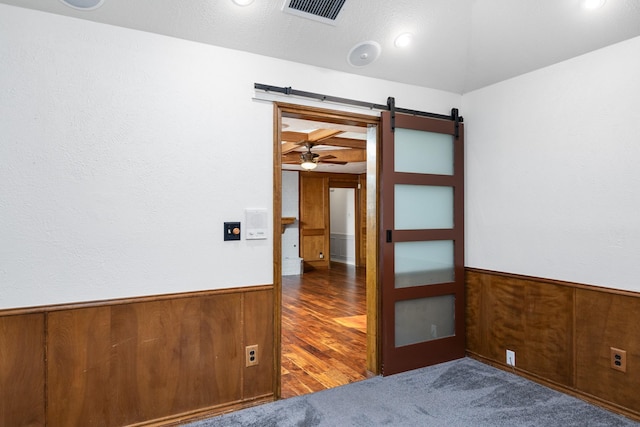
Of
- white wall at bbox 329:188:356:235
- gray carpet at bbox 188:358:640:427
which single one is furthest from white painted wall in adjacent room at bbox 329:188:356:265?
gray carpet at bbox 188:358:640:427

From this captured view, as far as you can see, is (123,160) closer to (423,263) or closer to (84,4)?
→ (84,4)

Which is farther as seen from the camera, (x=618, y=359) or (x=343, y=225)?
(x=343, y=225)

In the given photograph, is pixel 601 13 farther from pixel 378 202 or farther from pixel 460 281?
pixel 460 281

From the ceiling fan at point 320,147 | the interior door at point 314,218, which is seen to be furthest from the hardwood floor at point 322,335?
the ceiling fan at point 320,147

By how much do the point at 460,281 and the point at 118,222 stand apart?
281 centimetres

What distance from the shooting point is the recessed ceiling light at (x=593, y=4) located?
222 centimetres

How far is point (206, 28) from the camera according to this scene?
2.36 m

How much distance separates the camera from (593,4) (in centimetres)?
225

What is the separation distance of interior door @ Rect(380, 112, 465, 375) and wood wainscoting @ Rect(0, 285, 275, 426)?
1.08 metres

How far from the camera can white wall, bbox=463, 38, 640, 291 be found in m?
2.45

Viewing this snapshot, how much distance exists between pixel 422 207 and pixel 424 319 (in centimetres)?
98

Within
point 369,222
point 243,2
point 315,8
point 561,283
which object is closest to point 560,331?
point 561,283

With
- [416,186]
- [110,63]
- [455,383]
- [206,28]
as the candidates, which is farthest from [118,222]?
[455,383]

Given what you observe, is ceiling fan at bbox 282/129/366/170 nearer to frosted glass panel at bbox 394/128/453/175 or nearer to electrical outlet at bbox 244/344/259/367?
frosted glass panel at bbox 394/128/453/175
